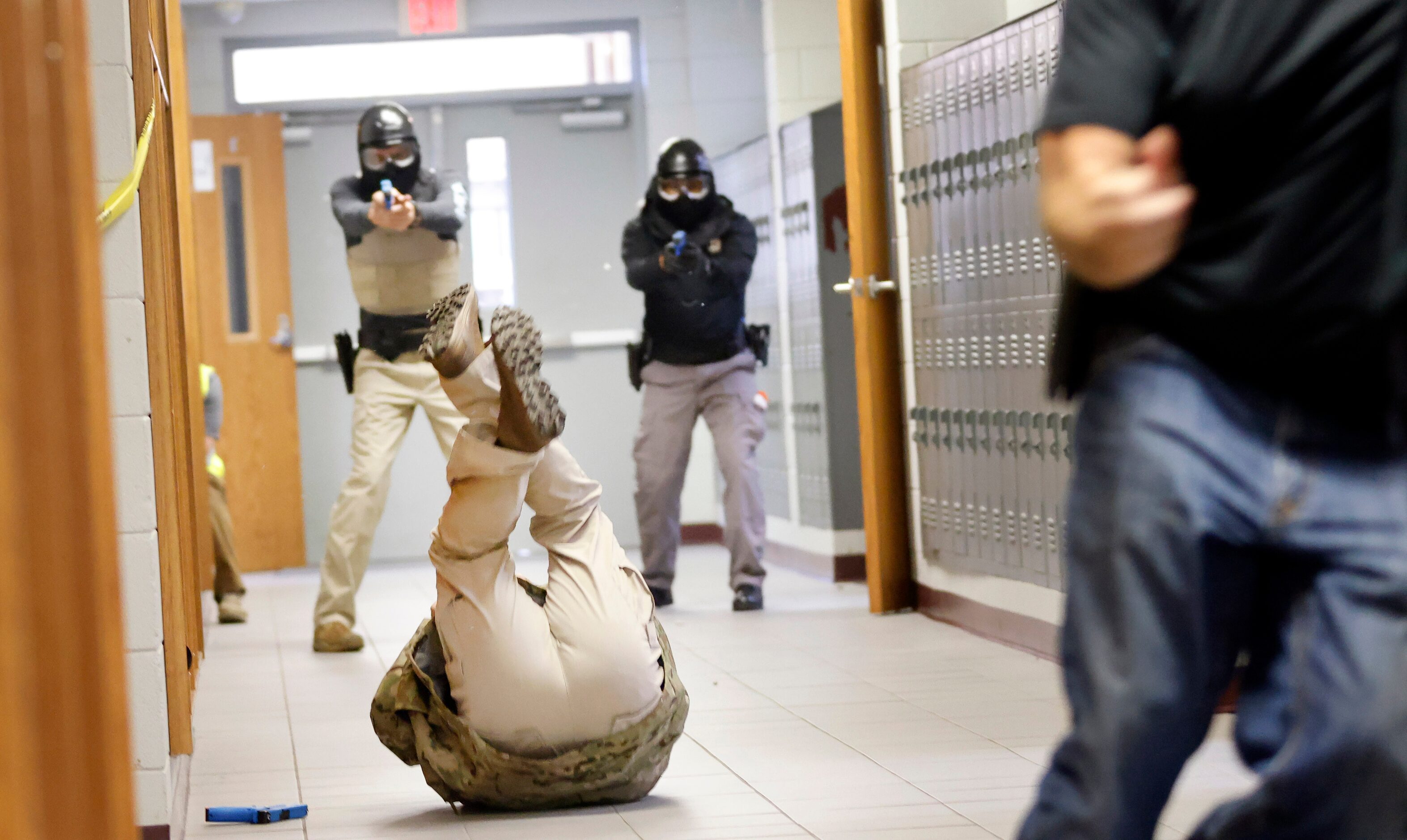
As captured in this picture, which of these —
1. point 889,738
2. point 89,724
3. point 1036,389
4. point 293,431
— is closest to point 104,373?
point 89,724

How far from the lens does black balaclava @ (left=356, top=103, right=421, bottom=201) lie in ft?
19.3

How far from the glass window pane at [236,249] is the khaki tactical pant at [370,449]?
3.10 metres

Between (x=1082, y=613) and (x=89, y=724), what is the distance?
31.9 inches

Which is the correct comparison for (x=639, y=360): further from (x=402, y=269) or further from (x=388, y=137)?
(x=388, y=137)

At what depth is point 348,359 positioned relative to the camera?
5.97 meters

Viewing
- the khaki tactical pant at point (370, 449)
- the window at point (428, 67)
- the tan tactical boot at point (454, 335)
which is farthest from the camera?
the window at point (428, 67)

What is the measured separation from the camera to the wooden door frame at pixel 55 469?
3.89ft

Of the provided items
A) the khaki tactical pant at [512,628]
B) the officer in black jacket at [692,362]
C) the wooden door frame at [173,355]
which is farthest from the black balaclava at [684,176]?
the khaki tactical pant at [512,628]

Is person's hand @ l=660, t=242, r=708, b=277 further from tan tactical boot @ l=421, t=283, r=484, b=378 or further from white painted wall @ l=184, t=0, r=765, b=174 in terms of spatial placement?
tan tactical boot @ l=421, t=283, r=484, b=378

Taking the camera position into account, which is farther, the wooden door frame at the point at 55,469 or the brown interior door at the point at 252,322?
the brown interior door at the point at 252,322

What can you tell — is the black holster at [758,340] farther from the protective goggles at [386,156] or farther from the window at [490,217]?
the window at [490,217]

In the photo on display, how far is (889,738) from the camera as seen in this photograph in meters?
3.88

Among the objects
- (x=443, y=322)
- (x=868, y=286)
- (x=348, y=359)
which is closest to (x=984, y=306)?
(x=868, y=286)

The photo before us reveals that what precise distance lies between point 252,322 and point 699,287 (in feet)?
10.7
